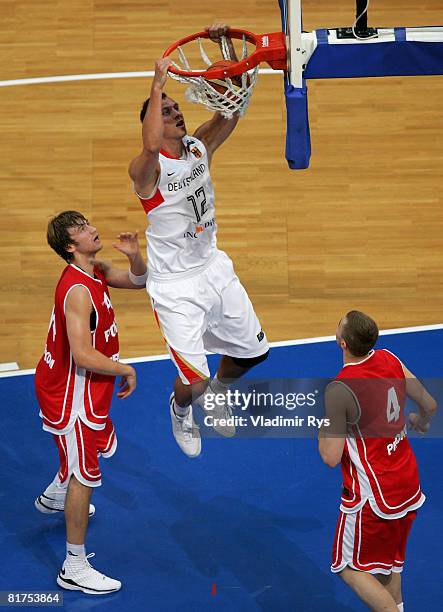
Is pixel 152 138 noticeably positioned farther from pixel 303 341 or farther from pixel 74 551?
pixel 303 341

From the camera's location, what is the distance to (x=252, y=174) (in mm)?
9375

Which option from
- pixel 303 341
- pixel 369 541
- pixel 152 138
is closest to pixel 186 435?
pixel 303 341

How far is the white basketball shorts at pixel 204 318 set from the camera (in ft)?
21.1

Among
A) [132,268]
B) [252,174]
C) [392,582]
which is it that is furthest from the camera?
[252,174]

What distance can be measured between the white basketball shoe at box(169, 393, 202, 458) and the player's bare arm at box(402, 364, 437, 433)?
5.69 ft

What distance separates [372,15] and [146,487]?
5903mm

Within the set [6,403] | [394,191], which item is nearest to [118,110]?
[394,191]

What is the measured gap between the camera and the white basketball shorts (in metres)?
6.44

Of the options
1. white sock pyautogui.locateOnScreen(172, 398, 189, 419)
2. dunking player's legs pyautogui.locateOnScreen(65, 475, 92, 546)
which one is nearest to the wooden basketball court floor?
white sock pyautogui.locateOnScreen(172, 398, 189, 419)

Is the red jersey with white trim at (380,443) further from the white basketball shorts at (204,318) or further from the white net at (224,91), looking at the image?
the white net at (224,91)

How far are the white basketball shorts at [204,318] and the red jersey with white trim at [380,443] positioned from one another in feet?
4.51

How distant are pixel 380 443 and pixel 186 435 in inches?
72.8

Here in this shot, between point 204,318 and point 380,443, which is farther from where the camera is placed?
point 204,318

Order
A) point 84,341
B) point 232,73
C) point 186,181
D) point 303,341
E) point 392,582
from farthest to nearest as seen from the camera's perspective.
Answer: point 303,341, point 186,181, point 84,341, point 232,73, point 392,582
